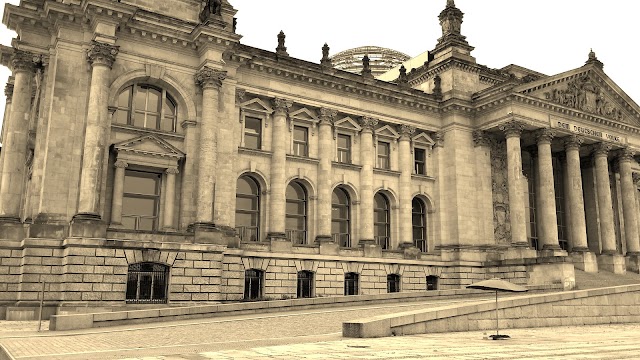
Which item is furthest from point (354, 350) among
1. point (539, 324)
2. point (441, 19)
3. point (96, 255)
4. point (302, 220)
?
point (441, 19)

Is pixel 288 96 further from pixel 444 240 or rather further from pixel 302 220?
pixel 444 240

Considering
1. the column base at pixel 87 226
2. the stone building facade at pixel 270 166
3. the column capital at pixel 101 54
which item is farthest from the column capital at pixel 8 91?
the column base at pixel 87 226

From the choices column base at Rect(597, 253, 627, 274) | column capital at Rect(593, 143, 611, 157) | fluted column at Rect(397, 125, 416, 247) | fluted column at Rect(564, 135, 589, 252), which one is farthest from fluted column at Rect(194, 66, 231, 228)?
column base at Rect(597, 253, 627, 274)

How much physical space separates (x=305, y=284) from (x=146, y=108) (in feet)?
45.0

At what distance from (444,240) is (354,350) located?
29.3 m

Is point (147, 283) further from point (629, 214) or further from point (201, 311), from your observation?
point (629, 214)

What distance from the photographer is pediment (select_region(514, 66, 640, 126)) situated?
4296 centimetres

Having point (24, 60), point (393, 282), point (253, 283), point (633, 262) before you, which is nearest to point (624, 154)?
point (633, 262)

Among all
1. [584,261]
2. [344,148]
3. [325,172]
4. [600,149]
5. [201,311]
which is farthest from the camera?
[600,149]

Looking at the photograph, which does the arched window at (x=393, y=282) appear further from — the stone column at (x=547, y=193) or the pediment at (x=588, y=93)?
the pediment at (x=588, y=93)

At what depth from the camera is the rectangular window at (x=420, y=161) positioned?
43188 mm

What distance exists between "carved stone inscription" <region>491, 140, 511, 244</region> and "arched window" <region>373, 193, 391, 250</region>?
819 centimetres

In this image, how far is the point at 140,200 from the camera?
31125 mm

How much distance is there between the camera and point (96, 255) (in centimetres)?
2664
